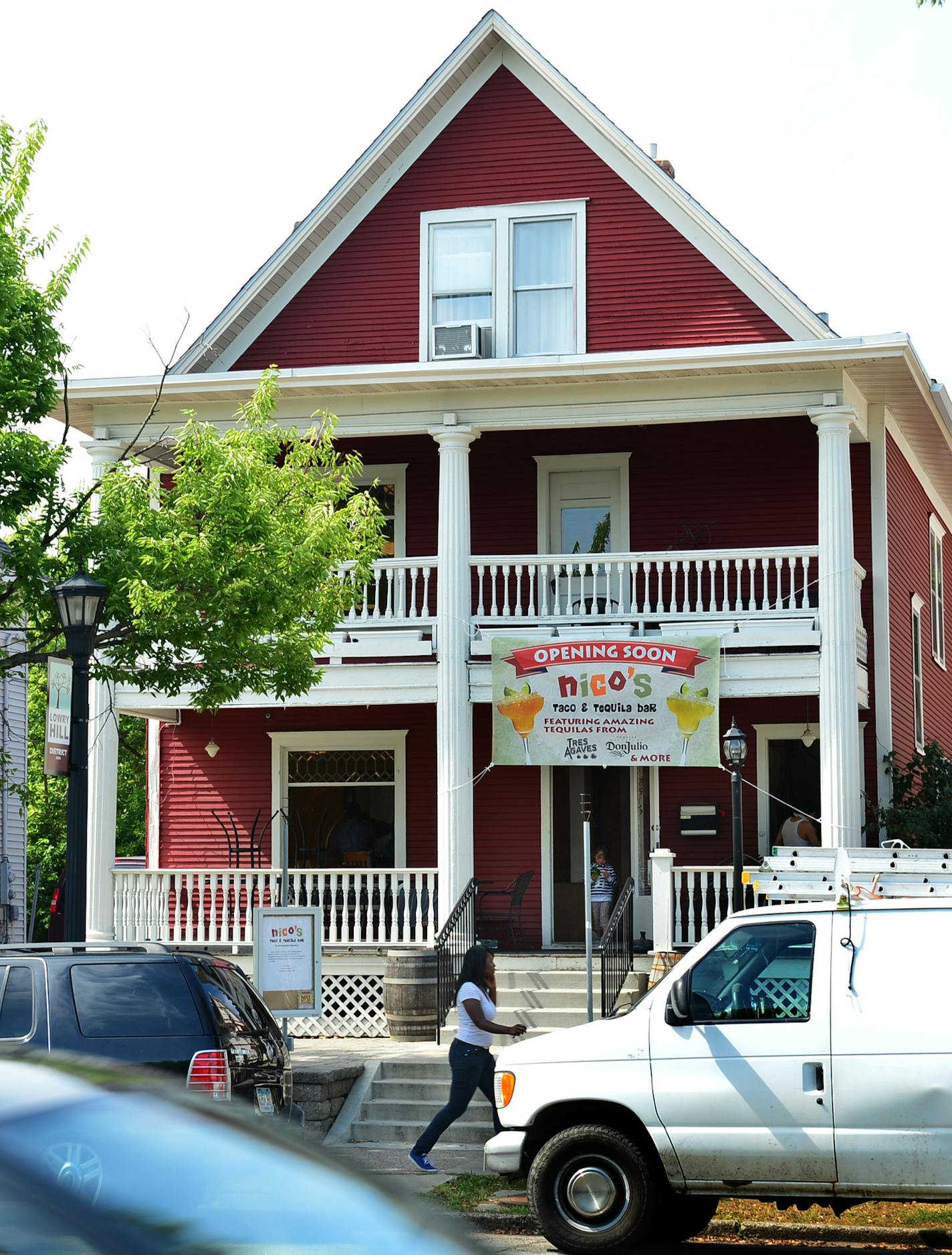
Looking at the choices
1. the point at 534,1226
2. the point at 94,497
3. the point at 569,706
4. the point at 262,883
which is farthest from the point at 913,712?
the point at 534,1226

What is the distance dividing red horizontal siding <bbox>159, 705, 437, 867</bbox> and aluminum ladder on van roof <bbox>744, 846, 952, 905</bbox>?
31.3 ft

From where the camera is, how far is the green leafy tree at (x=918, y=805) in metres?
18.1

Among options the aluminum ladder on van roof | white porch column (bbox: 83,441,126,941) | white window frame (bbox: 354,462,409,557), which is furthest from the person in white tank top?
white porch column (bbox: 83,441,126,941)

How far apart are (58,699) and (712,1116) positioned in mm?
5349

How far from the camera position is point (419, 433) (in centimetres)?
2044

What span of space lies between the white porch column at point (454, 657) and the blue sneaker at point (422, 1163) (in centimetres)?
582

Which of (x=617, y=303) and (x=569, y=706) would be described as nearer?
(x=569, y=706)

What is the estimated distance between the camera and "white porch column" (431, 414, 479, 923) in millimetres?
18031

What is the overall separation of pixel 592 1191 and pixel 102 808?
1066 centimetres

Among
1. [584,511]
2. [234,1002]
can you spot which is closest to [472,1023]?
[234,1002]

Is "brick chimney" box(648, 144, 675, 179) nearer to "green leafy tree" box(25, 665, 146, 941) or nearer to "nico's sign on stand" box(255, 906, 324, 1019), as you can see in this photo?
"nico's sign on stand" box(255, 906, 324, 1019)

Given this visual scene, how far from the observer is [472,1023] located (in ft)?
39.5

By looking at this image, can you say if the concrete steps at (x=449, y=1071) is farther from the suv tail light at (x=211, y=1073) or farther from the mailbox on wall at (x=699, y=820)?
the suv tail light at (x=211, y=1073)

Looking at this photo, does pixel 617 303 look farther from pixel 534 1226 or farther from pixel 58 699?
pixel 534 1226
